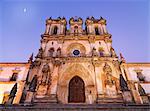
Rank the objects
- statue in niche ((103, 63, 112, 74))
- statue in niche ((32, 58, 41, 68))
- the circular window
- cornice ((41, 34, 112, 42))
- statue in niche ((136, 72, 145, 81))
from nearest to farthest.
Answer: statue in niche ((103, 63, 112, 74))
statue in niche ((136, 72, 145, 81))
statue in niche ((32, 58, 41, 68))
the circular window
cornice ((41, 34, 112, 42))

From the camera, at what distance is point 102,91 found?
2094cm

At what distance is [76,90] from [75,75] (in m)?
2.29

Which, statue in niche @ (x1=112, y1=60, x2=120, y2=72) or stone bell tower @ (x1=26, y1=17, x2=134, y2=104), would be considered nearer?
stone bell tower @ (x1=26, y1=17, x2=134, y2=104)

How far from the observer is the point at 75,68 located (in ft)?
79.8

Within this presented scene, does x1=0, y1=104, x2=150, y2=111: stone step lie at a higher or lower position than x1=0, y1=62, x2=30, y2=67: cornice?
lower

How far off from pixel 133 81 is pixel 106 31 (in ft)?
36.0

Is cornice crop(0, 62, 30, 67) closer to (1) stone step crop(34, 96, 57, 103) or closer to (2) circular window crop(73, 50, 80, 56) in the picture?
(1) stone step crop(34, 96, 57, 103)

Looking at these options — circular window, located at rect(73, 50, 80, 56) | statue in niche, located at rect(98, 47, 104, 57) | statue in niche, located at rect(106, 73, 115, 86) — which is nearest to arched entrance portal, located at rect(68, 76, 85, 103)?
statue in niche, located at rect(106, 73, 115, 86)

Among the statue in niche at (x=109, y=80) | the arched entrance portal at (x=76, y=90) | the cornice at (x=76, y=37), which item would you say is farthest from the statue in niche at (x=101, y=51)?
the arched entrance portal at (x=76, y=90)

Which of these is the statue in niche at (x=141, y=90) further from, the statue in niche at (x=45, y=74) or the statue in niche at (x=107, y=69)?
the statue in niche at (x=45, y=74)

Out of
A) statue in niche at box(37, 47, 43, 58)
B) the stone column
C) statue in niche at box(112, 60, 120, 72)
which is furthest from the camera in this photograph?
statue in niche at box(37, 47, 43, 58)

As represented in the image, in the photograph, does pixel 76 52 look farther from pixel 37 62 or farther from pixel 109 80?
pixel 109 80

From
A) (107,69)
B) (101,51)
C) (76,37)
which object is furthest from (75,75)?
(76,37)

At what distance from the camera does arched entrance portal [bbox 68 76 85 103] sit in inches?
844
